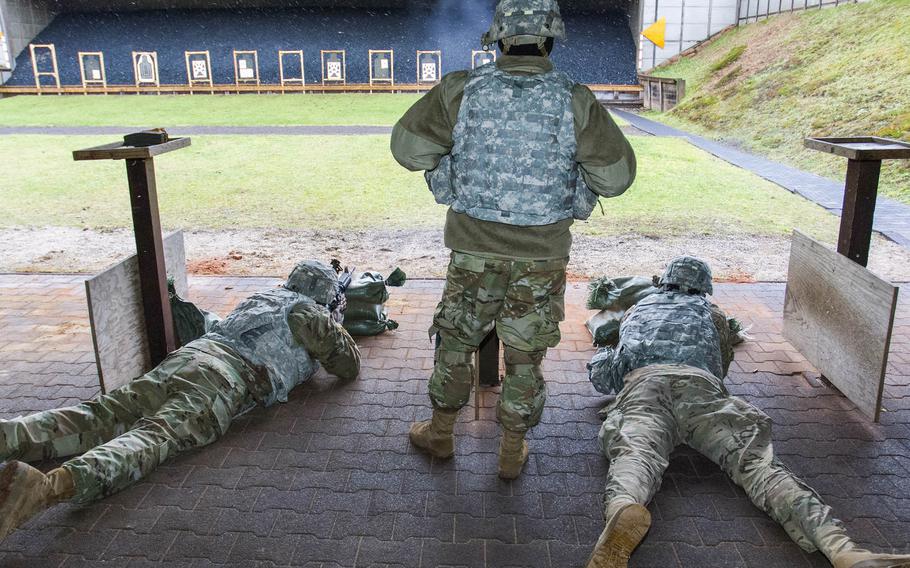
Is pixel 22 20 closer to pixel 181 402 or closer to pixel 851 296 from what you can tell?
pixel 181 402

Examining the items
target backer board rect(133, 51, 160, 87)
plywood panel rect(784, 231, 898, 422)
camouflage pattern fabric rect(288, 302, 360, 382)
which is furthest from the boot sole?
target backer board rect(133, 51, 160, 87)

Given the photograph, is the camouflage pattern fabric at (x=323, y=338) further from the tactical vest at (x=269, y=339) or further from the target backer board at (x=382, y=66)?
the target backer board at (x=382, y=66)

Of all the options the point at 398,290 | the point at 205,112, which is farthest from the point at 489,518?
the point at 205,112

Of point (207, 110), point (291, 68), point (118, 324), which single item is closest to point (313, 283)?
point (118, 324)

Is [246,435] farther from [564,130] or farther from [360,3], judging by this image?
[360,3]

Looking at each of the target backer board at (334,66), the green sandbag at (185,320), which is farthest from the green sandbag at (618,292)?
the target backer board at (334,66)

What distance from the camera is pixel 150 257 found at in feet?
12.0

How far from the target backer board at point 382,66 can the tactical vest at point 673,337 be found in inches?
850

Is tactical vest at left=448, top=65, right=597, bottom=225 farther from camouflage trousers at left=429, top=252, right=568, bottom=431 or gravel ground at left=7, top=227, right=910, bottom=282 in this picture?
gravel ground at left=7, top=227, right=910, bottom=282

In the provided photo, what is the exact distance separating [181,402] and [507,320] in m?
1.40

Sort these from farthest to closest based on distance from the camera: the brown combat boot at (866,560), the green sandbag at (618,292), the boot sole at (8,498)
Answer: the green sandbag at (618,292), the boot sole at (8,498), the brown combat boot at (866,560)

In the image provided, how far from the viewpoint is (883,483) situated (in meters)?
2.98

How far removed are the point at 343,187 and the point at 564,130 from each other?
25.9ft

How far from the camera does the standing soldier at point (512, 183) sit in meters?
2.73
